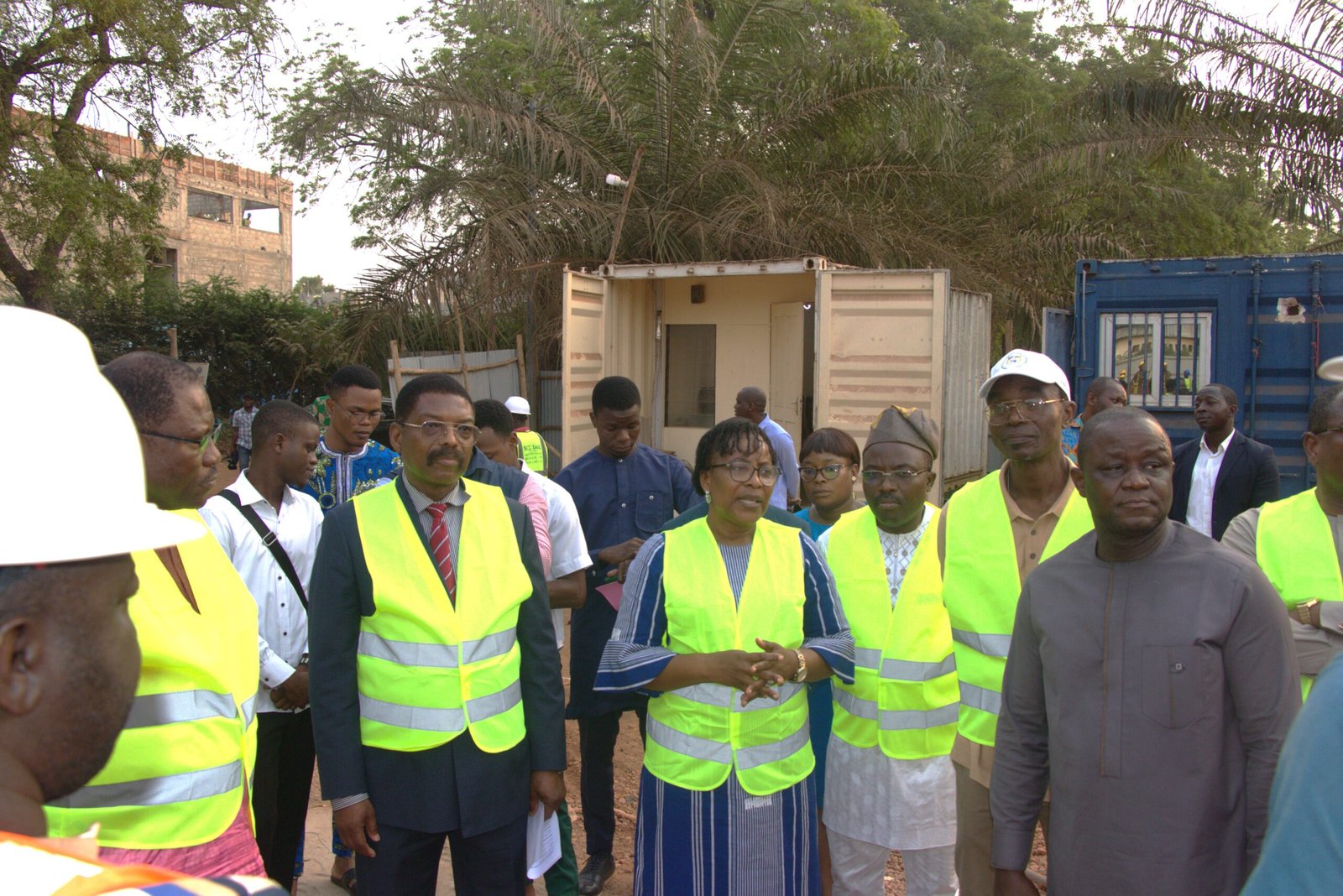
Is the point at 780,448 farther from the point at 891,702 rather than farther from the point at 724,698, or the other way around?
the point at 724,698

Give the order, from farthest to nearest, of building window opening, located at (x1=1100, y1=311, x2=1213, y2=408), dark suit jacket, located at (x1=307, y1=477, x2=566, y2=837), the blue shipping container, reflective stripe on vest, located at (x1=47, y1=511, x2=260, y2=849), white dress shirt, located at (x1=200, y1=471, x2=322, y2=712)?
building window opening, located at (x1=1100, y1=311, x2=1213, y2=408) < the blue shipping container < white dress shirt, located at (x1=200, y1=471, x2=322, y2=712) < dark suit jacket, located at (x1=307, y1=477, x2=566, y2=837) < reflective stripe on vest, located at (x1=47, y1=511, x2=260, y2=849)

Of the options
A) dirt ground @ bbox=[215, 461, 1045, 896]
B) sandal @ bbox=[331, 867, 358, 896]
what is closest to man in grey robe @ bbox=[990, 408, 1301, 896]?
dirt ground @ bbox=[215, 461, 1045, 896]

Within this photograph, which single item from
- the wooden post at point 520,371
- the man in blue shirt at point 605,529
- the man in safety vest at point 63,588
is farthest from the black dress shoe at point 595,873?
the wooden post at point 520,371

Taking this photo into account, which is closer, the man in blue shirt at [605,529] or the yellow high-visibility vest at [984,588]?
the yellow high-visibility vest at [984,588]

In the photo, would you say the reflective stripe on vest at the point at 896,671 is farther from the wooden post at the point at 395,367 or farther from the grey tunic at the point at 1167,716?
the wooden post at the point at 395,367

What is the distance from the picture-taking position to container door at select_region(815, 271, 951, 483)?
9266mm

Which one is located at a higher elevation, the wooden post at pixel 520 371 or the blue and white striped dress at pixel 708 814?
the wooden post at pixel 520 371

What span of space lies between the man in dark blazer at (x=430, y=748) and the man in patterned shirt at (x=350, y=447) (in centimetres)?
196

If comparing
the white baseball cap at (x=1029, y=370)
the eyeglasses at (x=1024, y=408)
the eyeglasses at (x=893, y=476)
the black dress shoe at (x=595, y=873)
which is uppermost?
the white baseball cap at (x=1029, y=370)

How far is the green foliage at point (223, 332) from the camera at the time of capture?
744 inches

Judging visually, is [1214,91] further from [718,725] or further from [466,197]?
[718,725]

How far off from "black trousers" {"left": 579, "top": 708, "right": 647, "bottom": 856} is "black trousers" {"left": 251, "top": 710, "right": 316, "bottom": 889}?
3.81 feet

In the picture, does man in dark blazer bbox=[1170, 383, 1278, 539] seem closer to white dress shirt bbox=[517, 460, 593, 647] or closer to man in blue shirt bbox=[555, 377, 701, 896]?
man in blue shirt bbox=[555, 377, 701, 896]

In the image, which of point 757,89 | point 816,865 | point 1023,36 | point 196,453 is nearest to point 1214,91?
point 757,89
